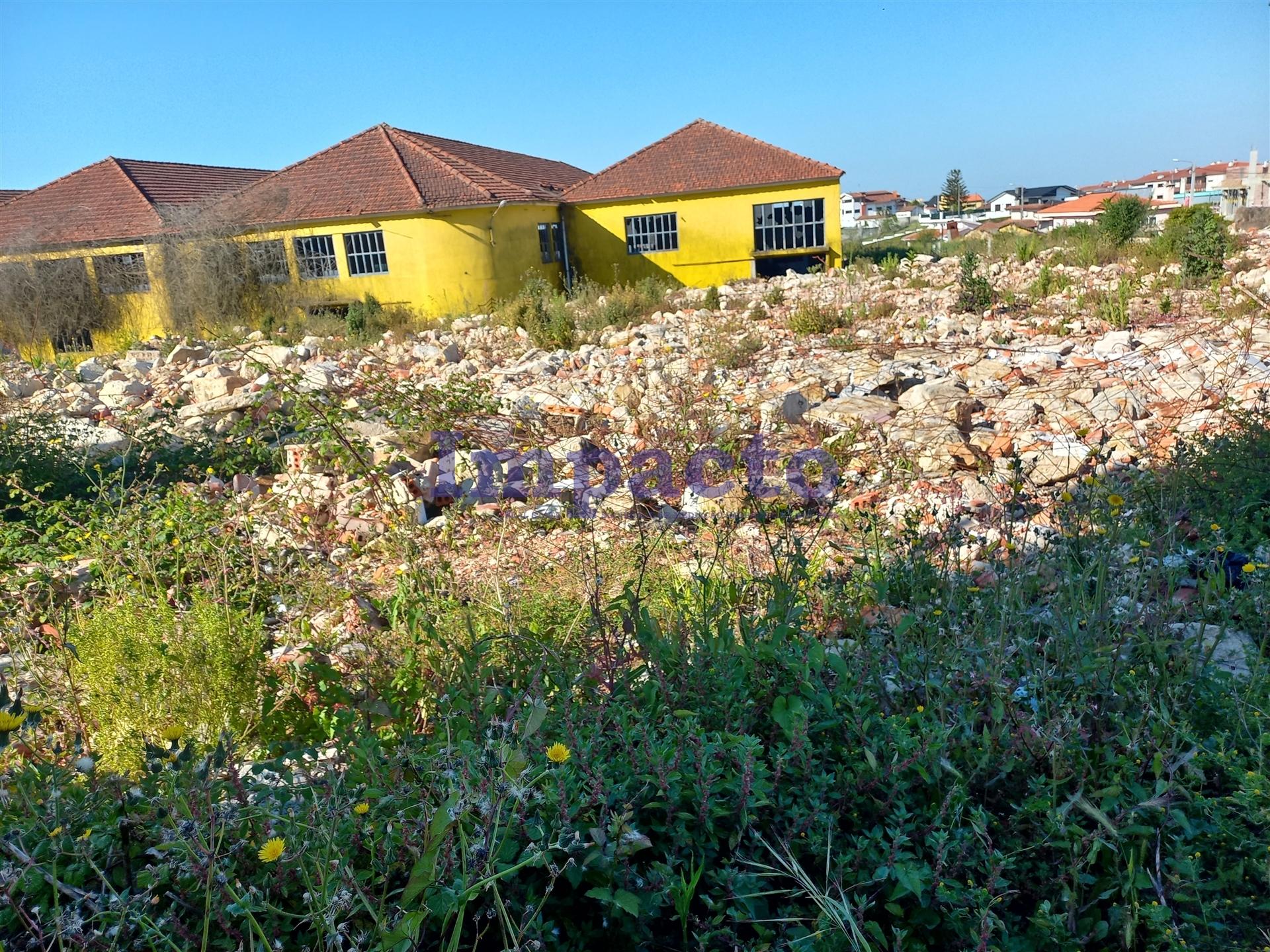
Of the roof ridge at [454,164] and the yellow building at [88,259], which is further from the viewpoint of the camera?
the roof ridge at [454,164]

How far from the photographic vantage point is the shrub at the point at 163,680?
288cm

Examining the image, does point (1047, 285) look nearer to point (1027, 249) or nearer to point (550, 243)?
point (1027, 249)

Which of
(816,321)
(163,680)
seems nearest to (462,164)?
(816,321)

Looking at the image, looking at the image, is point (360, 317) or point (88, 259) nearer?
point (360, 317)

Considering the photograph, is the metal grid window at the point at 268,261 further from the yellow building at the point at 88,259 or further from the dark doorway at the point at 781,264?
the dark doorway at the point at 781,264

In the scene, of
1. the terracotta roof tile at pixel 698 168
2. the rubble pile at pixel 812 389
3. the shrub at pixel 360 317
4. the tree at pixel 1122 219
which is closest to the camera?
the rubble pile at pixel 812 389

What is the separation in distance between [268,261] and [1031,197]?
80010 millimetres

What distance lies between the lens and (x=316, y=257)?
60.9 feet

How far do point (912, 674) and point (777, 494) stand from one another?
2.64 m

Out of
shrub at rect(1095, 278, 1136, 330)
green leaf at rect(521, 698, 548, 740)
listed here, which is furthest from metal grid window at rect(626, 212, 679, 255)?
green leaf at rect(521, 698, 548, 740)

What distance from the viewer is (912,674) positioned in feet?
7.65

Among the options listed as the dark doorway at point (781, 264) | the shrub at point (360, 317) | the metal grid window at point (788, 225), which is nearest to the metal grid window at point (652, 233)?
the metal grid window at point (788, 225)

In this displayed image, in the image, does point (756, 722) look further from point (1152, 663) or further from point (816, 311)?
point (816, 311)

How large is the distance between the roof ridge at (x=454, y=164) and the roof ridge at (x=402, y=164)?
0.37 m
